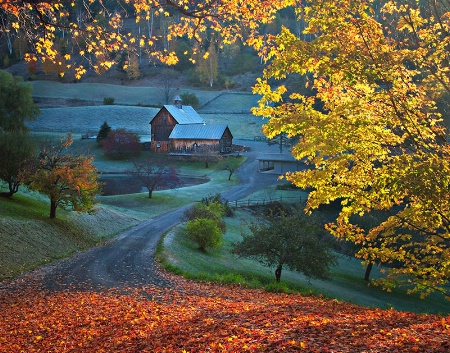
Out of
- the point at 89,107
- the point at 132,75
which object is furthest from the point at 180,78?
the point at 89,107

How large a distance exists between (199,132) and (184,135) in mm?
2540

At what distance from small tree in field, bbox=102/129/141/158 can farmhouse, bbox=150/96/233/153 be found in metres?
5.99

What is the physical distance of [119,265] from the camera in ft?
74.2

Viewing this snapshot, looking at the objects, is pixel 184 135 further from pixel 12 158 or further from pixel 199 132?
pixel 12 158

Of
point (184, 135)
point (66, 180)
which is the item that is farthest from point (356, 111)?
point (184, 135)

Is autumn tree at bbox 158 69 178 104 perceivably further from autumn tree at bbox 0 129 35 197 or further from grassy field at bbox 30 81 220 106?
autumn tree at bbox 0 129 35 197

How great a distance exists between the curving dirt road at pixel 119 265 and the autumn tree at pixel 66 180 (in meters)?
3.48

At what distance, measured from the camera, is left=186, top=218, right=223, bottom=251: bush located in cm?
2970

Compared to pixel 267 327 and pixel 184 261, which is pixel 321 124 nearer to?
pixel 267 327

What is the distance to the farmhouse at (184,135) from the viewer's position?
75875 millimetres

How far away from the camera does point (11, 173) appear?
31.6m

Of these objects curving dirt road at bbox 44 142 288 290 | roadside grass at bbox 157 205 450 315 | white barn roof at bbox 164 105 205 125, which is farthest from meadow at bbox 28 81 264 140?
curving dirt road at bbox 44 142 288 290

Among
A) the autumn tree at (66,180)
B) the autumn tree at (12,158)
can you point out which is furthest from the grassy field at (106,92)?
the autumn tree at (66,180)

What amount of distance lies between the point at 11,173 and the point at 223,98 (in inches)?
3240
